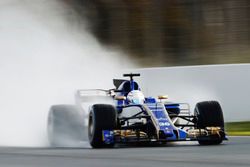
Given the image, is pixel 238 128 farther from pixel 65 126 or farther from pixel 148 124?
pixel 148 124

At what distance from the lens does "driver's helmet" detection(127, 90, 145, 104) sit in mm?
13758

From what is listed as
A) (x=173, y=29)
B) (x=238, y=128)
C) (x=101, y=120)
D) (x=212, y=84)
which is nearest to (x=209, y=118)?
(x=101, y=120)

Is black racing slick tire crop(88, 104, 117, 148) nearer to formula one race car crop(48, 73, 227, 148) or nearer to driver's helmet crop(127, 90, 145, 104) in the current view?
formula one race car crop(48, 73, 227, 148)

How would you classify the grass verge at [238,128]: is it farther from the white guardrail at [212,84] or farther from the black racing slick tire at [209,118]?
the black racing slick tire at [209,118]

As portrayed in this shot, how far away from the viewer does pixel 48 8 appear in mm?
30359

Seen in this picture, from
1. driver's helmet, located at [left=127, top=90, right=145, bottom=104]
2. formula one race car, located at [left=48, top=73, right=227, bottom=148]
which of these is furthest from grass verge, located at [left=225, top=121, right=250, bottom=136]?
driver's helmet, located at [left=127, top=90, right=145, bottom=104]

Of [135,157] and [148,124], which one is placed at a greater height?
[148,124]

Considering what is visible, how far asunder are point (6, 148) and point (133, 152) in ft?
8.97

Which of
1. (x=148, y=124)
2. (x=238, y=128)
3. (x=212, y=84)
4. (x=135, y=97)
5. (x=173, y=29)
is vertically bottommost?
(x=238, y=128)

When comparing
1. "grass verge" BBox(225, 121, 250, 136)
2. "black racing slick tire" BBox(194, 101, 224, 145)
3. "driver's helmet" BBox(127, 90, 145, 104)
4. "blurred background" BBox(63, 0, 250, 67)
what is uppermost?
"blurred background" BBox(63, 0, 250, 67)

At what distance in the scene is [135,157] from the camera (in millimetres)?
10523

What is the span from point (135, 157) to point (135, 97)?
3.36m

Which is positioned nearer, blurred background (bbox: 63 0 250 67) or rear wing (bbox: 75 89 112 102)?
rear wing (bbox: 75 89 112 102)

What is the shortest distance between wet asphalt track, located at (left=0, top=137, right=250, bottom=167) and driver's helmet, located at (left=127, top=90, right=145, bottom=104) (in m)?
1.39
